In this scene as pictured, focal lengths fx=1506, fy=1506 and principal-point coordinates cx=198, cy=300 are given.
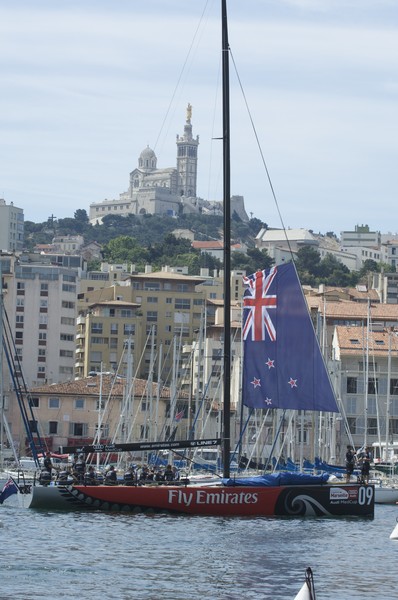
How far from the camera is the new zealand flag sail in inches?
1896

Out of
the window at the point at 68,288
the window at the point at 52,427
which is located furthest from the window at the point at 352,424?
the window at the point at 68,288

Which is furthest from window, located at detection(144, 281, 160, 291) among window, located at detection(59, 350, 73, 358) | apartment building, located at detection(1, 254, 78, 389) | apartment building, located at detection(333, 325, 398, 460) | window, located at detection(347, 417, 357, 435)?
window, located at detection(347, 417, 357, 435)

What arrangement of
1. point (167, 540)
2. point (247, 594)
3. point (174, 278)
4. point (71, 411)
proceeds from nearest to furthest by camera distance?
point (247, 594) → point (167, 540) → point (71, 411) → point (174, 278)

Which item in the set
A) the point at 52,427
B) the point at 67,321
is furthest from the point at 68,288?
the point at 52,427

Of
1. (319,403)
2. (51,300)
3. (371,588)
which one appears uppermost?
(51,300)

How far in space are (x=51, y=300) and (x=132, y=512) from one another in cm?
10100

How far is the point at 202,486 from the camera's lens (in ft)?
152

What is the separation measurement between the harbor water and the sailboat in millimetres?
501

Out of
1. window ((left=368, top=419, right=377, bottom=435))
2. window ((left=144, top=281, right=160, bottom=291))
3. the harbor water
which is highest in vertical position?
window ((left=144, top=281, right=160, bottom=291))

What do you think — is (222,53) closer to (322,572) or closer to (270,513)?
(270,513)

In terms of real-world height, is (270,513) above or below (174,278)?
below

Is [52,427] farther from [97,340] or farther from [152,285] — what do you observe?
[152,285]

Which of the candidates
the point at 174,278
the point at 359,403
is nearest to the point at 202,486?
the point at 359,403

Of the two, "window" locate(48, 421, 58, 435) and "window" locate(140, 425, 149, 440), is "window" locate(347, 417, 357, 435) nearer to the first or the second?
"window" locate(140, 425, 149, 440)
